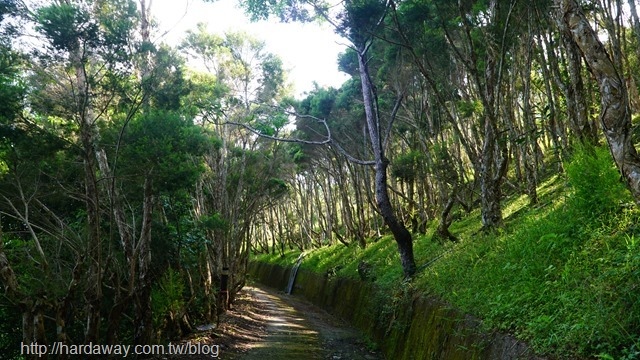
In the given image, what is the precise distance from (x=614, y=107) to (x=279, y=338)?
11364 millimetres

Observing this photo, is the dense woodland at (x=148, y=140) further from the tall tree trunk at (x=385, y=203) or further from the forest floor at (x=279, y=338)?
the forest floor at (x=279, y=338)

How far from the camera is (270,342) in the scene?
12133 millimetres

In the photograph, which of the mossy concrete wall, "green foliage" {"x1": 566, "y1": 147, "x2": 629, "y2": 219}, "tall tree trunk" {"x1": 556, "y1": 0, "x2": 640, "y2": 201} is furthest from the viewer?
the mossy concrete wall

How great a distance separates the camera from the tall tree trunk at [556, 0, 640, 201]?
3.44 metres

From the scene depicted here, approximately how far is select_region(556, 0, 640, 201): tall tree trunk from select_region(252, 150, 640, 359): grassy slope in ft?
3.17

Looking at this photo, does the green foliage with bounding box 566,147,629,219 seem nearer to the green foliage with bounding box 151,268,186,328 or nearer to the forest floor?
the forest floor

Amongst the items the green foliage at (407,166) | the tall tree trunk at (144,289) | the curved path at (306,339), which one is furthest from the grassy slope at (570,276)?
the green foliage at (407,166)

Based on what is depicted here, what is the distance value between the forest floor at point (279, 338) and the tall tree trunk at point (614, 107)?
8.07 metres

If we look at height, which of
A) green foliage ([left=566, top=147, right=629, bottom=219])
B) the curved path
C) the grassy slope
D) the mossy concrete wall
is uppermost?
green foliage ([left=566, top=147, right=629, bottom=219])

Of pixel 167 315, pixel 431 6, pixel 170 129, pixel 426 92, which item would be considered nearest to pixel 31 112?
pixel 170 129

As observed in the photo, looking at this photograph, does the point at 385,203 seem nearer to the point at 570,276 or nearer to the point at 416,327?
the point at 416,327

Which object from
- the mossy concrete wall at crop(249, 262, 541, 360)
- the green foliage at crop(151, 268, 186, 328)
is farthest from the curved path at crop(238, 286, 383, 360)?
the green foliage at crop(151, 268, 186, 328)

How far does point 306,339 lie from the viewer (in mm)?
12703

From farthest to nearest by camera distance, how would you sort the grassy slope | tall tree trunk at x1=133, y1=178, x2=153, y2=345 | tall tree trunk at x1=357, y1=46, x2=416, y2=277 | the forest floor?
tall tree trunk at x1=357, y1=46, x2=416, y2=277, the forest floor, tall tree trunk at x1=133, y1=178, x2=153, y2=345, the grassy slope
